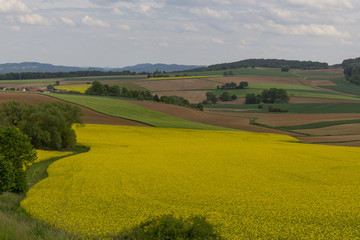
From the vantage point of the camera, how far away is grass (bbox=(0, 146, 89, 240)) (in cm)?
950

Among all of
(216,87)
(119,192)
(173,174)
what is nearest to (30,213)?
(119,192)

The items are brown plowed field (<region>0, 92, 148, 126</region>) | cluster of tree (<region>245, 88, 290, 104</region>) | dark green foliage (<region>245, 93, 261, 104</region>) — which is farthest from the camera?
dark green foliage (<region>245, 93, 261, 104</region>)

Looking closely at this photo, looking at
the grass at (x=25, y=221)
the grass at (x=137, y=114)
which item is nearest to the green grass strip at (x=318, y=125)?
the grass at (x=137, y=114)

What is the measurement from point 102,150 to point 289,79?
5268 inches

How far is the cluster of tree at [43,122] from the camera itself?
38.8 meters

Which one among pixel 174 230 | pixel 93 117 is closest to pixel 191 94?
pixel 93 117

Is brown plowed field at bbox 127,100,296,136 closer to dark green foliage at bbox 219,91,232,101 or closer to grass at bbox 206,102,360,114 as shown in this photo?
grass at bbox 206,102,360,114

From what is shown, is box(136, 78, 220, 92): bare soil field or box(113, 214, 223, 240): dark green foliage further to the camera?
box(136, 78, 220, 92): bare soil field

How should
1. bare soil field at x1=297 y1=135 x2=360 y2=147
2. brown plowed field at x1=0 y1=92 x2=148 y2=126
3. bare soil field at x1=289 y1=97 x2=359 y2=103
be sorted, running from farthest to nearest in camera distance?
bare soil field at x1=289 y1=97 x2=359 y2=103 < brown plowed field at x1=0 y1=92 x2=148 y2=126 < bare soil field at x1=297 y1=135 x2=360 y2=147

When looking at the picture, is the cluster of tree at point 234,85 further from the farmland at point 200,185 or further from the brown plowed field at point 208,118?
the farmland at point 200,185

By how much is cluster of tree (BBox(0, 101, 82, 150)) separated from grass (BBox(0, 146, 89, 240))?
7.69 feet

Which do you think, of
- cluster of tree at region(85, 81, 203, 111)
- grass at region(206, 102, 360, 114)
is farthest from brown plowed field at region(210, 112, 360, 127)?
cluster of tree at region(85, 81, 203, 111)

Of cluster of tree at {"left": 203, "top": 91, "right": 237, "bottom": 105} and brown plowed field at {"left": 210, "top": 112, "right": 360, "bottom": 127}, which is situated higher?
cluster of tree at {"left": 203, "top": 91, "right": 237, "bottom": 105}

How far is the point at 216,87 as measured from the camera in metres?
140
